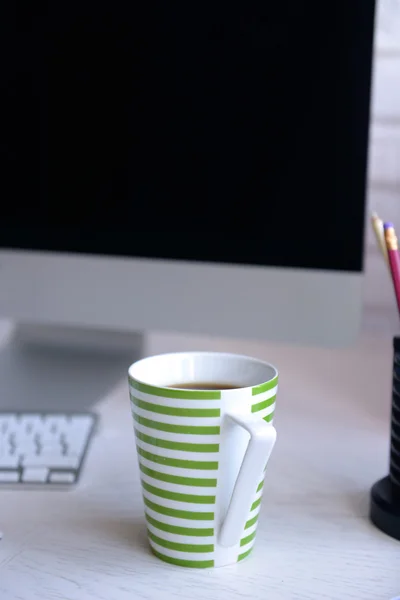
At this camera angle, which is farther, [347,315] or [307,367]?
[307,367]

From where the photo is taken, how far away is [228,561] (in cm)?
39

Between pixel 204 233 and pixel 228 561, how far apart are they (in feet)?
0.98

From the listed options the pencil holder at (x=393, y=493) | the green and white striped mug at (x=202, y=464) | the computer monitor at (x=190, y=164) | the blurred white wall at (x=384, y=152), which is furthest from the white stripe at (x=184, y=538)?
the blurred white wall at (x=384, y=152)

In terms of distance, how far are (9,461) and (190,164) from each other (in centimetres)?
27

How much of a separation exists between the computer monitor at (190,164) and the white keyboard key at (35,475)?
0.63 feet

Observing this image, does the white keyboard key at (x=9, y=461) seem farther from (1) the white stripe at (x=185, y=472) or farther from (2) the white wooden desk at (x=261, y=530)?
(1) the white stripe at (x=185, y=472)

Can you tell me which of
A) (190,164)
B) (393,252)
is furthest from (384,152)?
(393,252)

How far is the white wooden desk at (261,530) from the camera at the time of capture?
375mm

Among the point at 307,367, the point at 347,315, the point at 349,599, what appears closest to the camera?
the point at 349,599

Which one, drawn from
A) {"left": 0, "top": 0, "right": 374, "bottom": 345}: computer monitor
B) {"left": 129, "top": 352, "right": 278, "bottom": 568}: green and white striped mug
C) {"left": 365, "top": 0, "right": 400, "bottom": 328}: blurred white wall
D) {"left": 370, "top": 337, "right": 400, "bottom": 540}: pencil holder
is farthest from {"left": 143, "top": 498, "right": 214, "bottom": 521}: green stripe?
{"left": 365, "top": 0, "right": 400, "bottom": 328}: blurred white wall

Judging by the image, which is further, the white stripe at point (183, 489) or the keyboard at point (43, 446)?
the keyboard at point (43, 446)

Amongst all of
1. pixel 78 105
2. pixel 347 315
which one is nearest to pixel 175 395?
pixel 347 315

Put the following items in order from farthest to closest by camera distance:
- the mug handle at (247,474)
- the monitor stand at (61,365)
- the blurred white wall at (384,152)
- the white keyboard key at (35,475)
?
the blurred white wall at (384,152), the monitor stand at (61,365), the white keyboard key at (35,475), the mug handle at (247,474)

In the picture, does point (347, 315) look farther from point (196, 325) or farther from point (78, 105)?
point (78, 105)
